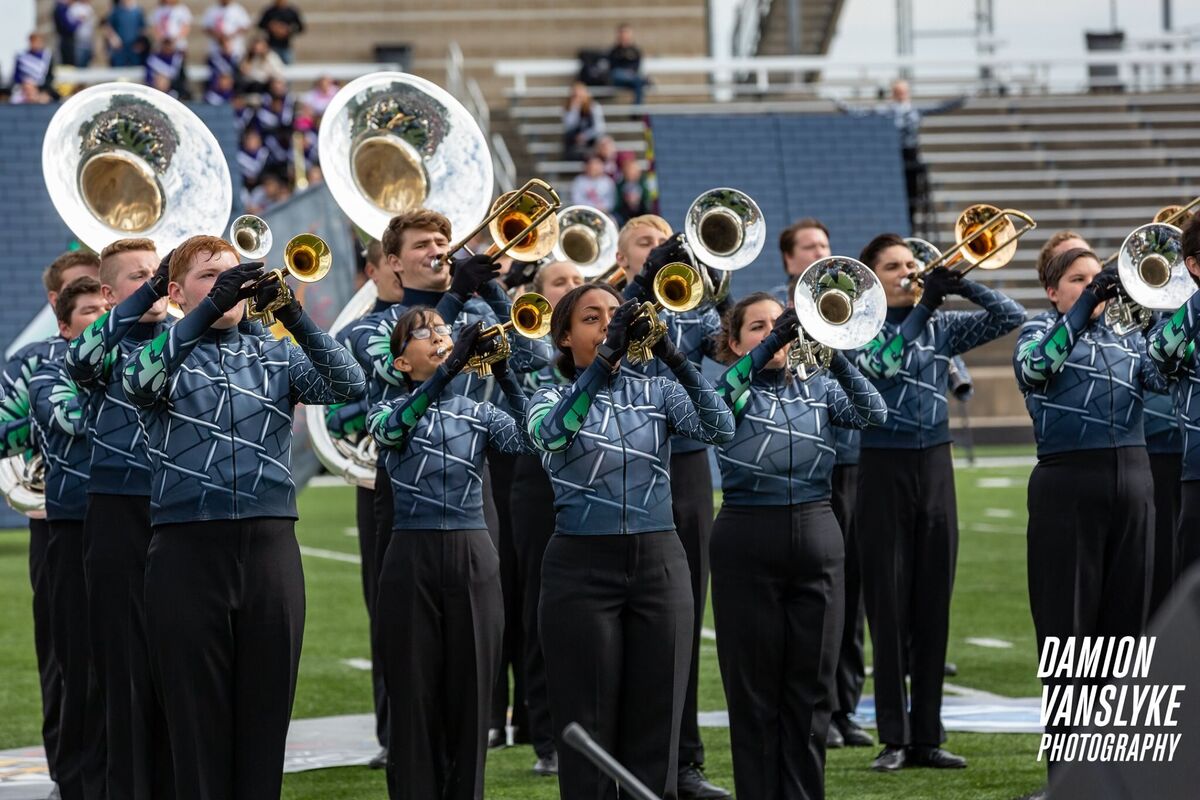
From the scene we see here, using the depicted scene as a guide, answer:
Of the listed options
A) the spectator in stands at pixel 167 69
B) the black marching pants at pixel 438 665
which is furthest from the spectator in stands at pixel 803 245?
the spectator in stands at pixel 167 69

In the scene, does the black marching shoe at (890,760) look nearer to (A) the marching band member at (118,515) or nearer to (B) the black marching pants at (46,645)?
(A) the marching band member at (118,515)

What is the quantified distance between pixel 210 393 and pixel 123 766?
3.82ft

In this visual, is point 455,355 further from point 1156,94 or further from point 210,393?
point 1156,94

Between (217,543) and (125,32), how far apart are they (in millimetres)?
17000

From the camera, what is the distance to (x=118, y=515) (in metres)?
5.32

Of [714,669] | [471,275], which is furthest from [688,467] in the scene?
[714,669]

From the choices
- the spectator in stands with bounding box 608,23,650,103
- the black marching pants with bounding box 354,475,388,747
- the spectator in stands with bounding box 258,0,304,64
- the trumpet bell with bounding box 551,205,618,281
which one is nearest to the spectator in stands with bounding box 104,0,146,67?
the spectator in stands with bounding box 258,0,304,64

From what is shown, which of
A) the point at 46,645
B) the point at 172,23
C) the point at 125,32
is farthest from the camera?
the point at 125,32

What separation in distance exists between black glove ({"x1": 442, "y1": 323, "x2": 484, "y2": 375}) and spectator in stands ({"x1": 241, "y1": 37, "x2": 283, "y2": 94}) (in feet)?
47.2

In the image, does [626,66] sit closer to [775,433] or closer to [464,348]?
[775,433]

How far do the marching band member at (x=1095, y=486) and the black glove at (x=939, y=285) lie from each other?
1.35ft

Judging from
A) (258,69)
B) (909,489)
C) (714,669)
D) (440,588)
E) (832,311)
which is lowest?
(714,669)

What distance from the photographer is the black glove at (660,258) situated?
5.88 meters

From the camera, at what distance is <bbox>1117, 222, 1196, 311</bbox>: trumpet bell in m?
5.65
